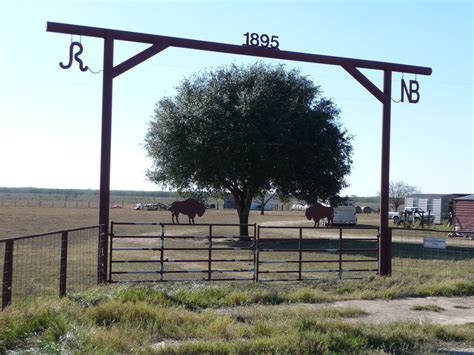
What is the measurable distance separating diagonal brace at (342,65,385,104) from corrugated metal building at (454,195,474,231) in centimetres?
3162

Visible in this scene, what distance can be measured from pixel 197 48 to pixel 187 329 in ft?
23.3

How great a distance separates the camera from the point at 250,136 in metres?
29.5

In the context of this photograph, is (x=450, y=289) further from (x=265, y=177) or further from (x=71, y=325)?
(x=265, y=177)

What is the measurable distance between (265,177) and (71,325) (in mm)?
23190

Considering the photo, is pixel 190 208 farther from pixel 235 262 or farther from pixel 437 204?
pixel 437 204

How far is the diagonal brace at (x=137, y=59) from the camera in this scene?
12970 millimetres

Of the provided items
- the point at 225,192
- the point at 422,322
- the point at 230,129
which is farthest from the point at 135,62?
the point at 225,192

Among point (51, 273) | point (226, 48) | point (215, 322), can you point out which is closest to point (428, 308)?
point (215, 322)

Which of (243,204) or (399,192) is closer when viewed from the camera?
(243,204)

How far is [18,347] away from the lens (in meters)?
7.36

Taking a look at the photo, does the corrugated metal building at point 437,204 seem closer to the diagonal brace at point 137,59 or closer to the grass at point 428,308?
the grass at point 428,308

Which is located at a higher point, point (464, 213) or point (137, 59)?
point (137, 59)

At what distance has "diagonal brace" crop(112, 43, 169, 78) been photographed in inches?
511

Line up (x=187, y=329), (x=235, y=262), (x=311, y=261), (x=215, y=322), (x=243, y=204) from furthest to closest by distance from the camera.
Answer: (x=243, y=204) → (x=235, y=262) → (x=311, y=261) → (x=215, y=322) → (x=187, y=329)
